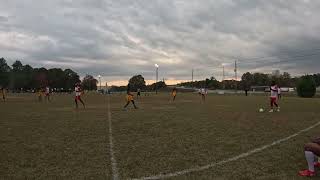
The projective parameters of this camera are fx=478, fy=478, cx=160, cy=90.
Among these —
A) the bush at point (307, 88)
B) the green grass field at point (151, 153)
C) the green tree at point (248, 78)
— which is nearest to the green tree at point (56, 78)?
the green tree at point (248, 78)

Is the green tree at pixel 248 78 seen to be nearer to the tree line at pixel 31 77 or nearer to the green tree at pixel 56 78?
the tree line at pixel 31 77

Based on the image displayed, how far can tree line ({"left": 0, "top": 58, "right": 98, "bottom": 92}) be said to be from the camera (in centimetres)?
17443

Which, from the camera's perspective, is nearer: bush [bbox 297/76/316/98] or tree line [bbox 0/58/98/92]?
bush [bbox 297/76/316/98]

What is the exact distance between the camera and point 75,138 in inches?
540

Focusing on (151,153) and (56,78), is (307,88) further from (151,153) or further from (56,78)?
(56,78)

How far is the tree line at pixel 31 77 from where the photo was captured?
6867 inches

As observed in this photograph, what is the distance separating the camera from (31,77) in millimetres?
176625

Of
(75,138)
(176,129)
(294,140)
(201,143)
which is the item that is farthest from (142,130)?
(294,140)

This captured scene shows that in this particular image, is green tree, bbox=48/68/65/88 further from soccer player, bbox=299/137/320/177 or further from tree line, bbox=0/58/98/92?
soccer player, bbox=299/137/320/177

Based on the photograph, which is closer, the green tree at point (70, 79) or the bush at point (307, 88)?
the bush at point (307, 88)

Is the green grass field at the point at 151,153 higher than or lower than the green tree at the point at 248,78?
lower

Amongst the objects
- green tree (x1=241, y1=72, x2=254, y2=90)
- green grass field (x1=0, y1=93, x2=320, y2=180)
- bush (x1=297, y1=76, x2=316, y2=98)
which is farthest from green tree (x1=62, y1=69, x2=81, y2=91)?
green grass field (x1=0, y1=93, x2=320, y2=180)

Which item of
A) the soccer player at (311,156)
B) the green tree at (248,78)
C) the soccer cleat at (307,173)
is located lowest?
the soccer cleat at (307,173)

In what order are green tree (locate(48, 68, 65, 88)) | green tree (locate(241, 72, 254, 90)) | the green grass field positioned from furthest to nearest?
1. green tree (locate(241, 72, 254, 90))
2. green tree (locate(48, 68, 65, 88))
3. the green grass field
